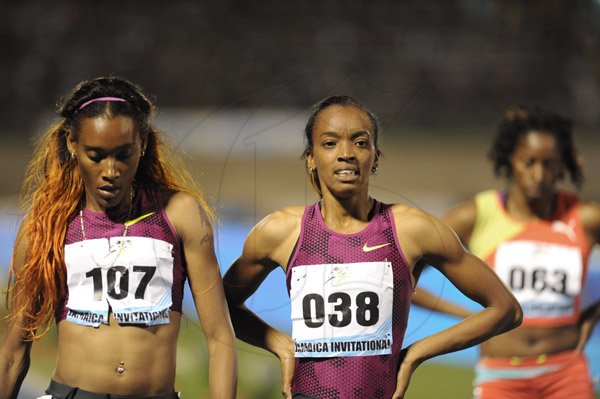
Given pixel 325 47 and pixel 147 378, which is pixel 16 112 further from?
pixel 147 378

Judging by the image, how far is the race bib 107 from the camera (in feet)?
9.14

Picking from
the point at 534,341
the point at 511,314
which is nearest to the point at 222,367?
the point at 511,314

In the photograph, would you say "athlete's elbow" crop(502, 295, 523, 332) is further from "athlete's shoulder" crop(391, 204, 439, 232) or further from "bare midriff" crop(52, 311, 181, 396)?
"bare midriff" crop(52, 311, 181, 396)

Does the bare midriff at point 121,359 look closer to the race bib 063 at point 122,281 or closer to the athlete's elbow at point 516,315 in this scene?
the race bib 063 at point 122,281

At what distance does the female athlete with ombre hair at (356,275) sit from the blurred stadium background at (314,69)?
18.0 ft

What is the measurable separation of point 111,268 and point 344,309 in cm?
66

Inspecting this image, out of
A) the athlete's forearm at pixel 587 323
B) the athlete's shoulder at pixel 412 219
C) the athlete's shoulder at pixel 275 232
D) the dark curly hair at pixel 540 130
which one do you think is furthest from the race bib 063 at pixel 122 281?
the dark curly hair at pixel 540 130

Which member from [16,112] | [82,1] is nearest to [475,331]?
[16,112]

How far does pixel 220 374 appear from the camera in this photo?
280cm

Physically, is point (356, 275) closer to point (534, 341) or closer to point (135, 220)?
point (135, 220)

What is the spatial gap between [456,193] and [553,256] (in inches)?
175

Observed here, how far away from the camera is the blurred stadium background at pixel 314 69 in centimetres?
902

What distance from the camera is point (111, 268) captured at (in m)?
2.80

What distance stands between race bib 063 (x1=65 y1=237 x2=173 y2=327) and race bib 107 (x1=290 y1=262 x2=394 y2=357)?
1.24ft
